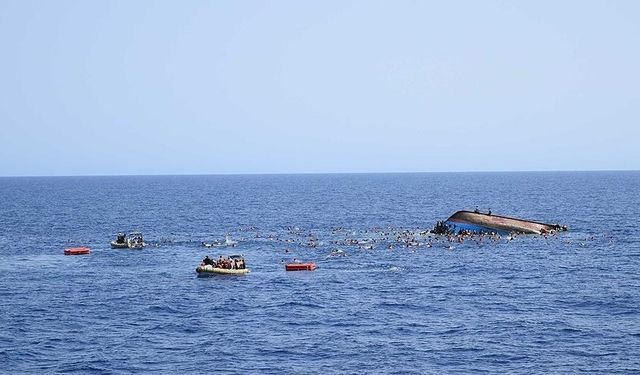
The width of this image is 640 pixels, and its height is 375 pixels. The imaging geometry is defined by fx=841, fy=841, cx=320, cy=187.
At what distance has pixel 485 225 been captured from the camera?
133125 millimetres

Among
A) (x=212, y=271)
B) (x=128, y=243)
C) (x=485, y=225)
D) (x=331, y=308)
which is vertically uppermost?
(x=485, y=225)

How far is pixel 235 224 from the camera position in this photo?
165 metres

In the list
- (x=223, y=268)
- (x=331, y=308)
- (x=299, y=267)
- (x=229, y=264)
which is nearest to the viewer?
(x=331, y=308)

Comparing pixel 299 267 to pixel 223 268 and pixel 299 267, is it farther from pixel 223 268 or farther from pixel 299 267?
pixel 223 268

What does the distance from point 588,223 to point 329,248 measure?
194ft

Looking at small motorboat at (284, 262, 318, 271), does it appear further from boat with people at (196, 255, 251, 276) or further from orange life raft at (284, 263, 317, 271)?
boat with people at (196, 255, 251, 276)

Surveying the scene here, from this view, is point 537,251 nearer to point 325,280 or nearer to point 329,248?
point 329,248

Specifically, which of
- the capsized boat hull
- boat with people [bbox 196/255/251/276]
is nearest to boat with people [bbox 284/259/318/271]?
boat with people [bbox 196/255/251/276]

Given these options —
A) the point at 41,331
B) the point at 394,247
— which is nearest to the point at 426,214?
the point at 394,247

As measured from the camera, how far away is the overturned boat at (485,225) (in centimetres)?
13288

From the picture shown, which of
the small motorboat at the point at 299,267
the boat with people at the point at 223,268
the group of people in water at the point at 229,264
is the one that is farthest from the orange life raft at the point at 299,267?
the group of people in water at the point at 229,264

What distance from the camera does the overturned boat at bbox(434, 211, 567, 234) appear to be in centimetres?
13288

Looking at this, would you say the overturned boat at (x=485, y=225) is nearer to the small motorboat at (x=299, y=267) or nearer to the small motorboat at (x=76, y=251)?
the small motorboat at (x=299, y=267)

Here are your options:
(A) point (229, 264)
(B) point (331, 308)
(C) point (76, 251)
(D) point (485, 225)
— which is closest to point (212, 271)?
(A) point (229, 264)
